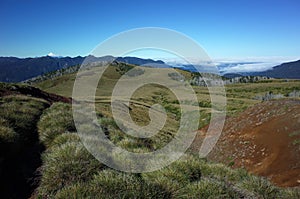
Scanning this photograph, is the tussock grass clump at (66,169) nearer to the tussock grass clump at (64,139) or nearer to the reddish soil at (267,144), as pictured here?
the tussock grass clump at (64,139)

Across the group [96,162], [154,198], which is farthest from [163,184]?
[96,162]

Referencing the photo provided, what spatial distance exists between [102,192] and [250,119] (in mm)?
27307

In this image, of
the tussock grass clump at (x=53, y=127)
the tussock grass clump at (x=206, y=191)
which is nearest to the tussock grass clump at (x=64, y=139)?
the tussock grass clump at (x=53, y=127)

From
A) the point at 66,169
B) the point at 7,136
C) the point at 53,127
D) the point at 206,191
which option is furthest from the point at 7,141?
the point at 206,191

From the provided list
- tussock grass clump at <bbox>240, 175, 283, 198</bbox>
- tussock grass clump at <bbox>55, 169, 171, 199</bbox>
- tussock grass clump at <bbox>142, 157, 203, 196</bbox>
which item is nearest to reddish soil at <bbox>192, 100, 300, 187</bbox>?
tussock grass clump at <bbox>240, 175, 283, 198</bbox>

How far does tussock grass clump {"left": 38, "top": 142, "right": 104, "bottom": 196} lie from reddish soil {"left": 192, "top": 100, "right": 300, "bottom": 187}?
37.5 feet

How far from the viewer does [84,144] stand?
916 cm

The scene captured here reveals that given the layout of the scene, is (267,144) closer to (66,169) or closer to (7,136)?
(66,169)

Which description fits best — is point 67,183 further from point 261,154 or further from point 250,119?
point 250,119

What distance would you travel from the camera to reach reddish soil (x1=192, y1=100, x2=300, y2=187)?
647 inches

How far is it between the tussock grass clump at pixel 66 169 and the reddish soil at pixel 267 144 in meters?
11.4

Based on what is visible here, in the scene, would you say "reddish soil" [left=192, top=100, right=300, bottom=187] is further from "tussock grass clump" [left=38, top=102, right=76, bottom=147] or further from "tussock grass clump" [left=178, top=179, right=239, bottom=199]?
"tussock grass clump" [left=38, top=102, right=76, bottom=147]

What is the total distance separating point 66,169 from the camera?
704 centimetres

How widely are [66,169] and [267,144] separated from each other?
1850 cm
